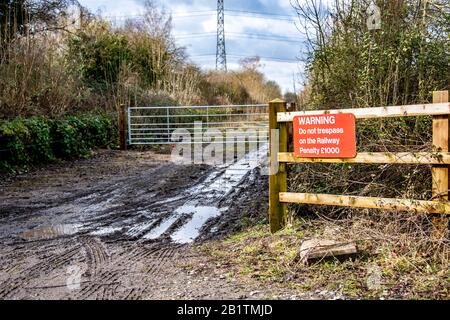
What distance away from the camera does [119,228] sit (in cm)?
608

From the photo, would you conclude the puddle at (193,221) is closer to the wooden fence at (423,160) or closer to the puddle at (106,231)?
the puddle at (106,231)

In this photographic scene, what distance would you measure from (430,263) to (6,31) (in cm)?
1227

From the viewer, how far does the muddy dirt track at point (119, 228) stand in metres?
4.00

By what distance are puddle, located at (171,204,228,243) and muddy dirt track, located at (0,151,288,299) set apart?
14 mm

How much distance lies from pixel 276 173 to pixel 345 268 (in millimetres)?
1509

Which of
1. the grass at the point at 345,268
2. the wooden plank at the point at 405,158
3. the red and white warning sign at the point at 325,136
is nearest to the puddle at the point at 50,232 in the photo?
the grass at the point at 345,268

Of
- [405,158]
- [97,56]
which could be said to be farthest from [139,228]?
[97,56]

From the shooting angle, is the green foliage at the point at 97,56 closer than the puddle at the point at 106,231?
No

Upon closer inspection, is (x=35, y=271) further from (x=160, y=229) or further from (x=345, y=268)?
(x=345, y=268)

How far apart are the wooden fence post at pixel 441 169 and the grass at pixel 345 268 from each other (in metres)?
0.22

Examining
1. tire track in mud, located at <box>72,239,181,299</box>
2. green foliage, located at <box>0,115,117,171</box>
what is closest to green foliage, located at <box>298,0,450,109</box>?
tire track in mud, located at <box>72,239,181,299</box>

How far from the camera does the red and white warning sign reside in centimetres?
459

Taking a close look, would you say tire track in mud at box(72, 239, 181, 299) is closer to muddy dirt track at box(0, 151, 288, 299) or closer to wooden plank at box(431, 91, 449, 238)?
muddy dirt track at box(0, 151, 288, 299)

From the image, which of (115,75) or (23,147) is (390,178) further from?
(115,75)
